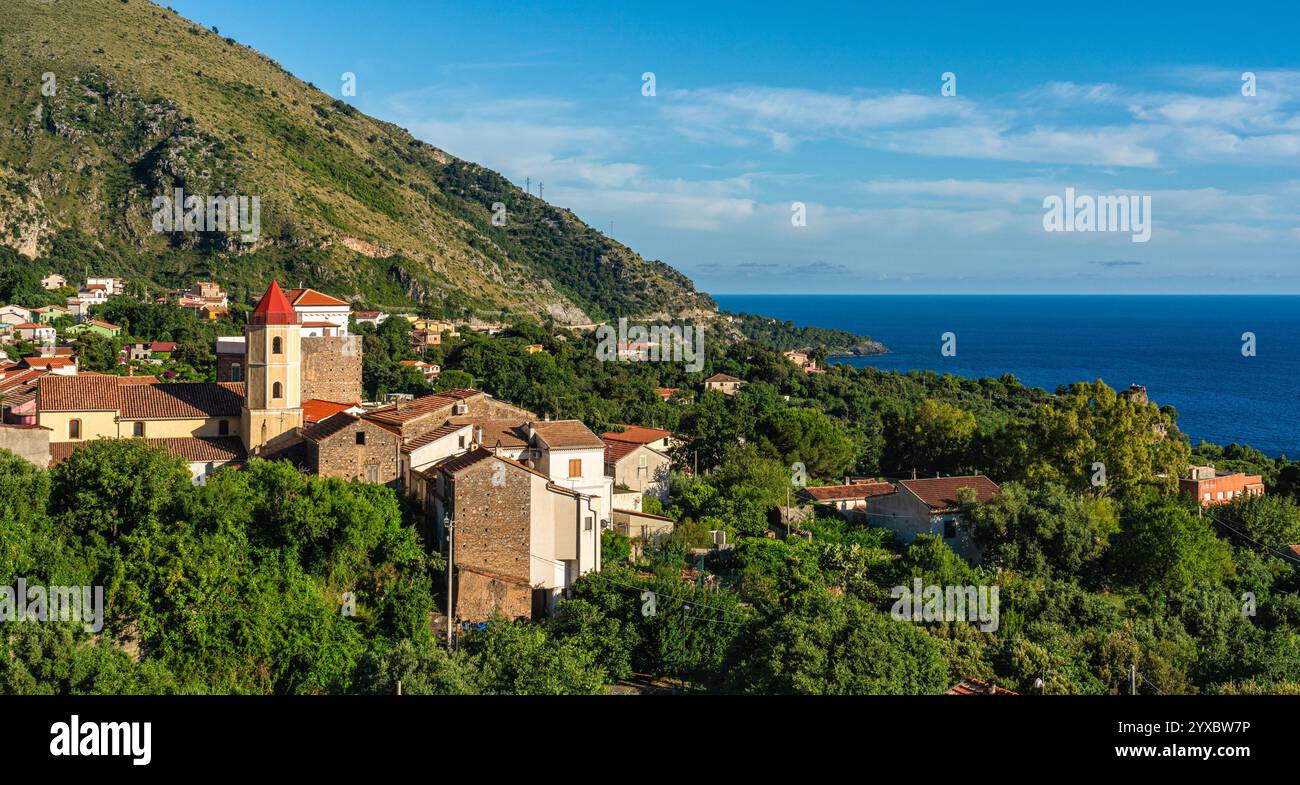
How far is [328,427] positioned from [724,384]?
158 feet

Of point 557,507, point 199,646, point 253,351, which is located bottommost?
point 199,646

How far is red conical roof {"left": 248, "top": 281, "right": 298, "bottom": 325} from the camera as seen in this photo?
30656 millimetres

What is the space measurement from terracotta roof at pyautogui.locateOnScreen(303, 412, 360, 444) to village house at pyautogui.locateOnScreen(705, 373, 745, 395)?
147 feet

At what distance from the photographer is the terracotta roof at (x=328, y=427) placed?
28.4 m

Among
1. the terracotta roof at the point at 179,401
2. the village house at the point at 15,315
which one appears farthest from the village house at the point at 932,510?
the village house at the point at 15,315

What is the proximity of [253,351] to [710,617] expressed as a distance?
51.0ft

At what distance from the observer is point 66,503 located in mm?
23688

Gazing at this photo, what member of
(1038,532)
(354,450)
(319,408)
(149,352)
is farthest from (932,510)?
(149,352)

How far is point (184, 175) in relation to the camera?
286 feet

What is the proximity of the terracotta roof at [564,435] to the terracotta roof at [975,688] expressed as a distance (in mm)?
13238

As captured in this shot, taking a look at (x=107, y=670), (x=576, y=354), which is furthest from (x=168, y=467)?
(x=576, y=354)
